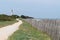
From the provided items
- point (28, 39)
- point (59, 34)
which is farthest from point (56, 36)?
point (28, 39)

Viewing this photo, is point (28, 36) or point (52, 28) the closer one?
point (28, 36)

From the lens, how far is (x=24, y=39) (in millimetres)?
19719

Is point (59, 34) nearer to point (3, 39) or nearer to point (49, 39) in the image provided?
point (49, 39)

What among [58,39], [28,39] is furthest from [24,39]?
[58,39]

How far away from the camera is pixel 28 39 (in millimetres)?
19922

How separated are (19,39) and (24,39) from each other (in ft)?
1.57

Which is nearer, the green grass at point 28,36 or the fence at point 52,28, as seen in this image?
the green grass at point 28,36

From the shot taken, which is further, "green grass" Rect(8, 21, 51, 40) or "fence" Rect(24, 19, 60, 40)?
"fence" Rect(24, 19, 60, 40)

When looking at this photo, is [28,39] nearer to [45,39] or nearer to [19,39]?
[19,39]

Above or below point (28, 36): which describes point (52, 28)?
below

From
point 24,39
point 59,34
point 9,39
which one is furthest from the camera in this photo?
point 59,34

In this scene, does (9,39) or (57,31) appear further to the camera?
(57,31)

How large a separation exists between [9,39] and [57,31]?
16.3 feet

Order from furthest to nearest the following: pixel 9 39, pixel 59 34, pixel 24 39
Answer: pixel 59 34 → pixel 9 39 → pixel 24 39
